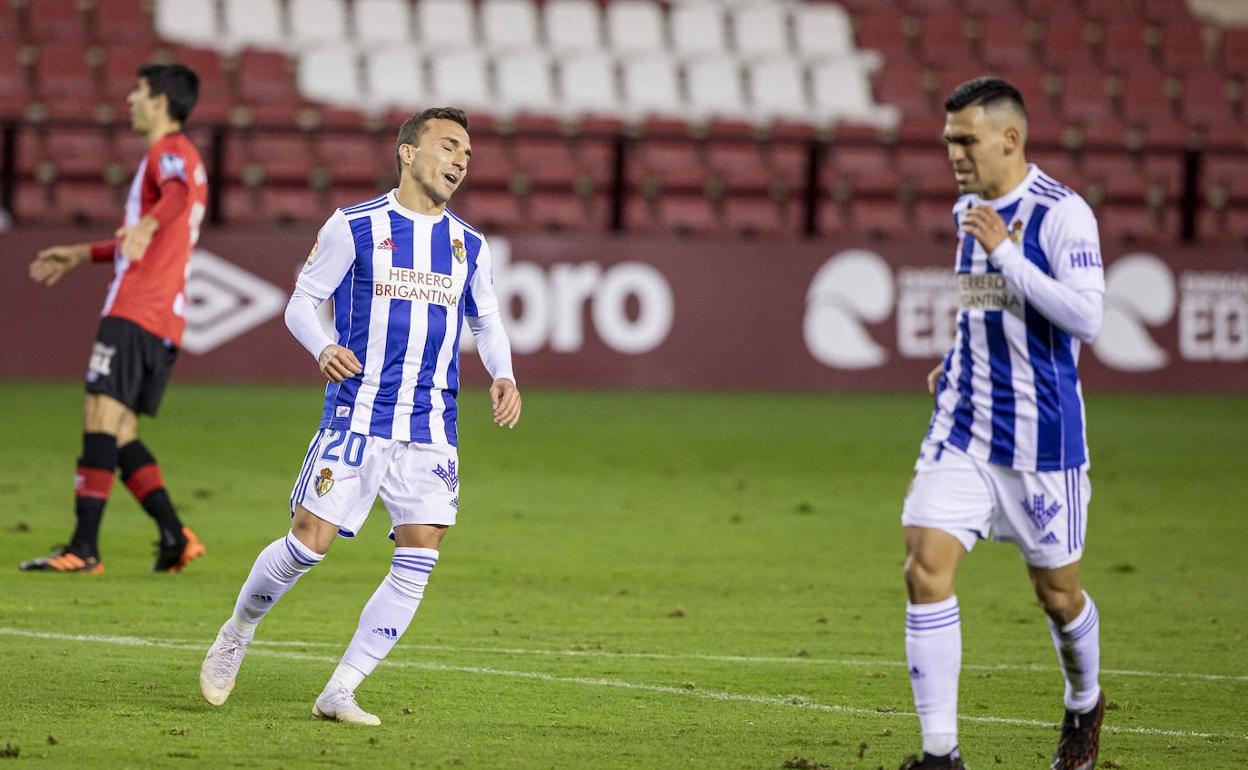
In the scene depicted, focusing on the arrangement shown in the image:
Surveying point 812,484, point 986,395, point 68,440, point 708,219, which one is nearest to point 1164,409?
point 708,219

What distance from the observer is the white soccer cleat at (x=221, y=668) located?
5.84 meters

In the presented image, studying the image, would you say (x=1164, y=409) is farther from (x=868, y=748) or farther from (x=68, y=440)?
(x=868, y=748)

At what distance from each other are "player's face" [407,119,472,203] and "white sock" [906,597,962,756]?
6.55 feet

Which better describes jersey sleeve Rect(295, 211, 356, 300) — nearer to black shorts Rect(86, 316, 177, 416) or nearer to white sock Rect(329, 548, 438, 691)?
white sock Rect(329, 548, 438, 691)

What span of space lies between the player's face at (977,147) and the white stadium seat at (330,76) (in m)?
15.4

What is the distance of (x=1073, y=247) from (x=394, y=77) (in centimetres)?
1600

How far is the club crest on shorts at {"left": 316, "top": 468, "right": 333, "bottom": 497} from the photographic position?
18.9 ft

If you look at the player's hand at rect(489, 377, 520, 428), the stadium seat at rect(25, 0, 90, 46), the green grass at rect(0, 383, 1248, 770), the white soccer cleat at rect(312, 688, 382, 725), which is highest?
the stadium seat at rect(25, 0, 90, 46)

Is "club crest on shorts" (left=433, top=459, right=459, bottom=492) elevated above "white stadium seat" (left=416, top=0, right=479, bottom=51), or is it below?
below

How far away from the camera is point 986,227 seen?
199 inches

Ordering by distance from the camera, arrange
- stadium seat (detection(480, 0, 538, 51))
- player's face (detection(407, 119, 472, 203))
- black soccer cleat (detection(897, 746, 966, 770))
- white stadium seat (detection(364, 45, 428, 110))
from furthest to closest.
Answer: stadium seat (detection(480, 0, 538, 51)) → white stadium seat (detection(364, 45, 428, 110)) → player's face (detection(407, 119, 472, 203)) → black soccer cleat (detection(897, 746, 966, 770))

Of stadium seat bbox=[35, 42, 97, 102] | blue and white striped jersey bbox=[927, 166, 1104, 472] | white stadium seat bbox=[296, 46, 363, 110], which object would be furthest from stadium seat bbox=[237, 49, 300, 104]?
blue and white striped jersey bbox=[927, 166, 1104, 472]

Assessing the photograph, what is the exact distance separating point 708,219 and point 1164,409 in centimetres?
481

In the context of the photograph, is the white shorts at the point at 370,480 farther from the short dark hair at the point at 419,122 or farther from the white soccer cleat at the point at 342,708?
the short dark hair at the point at 419,122
